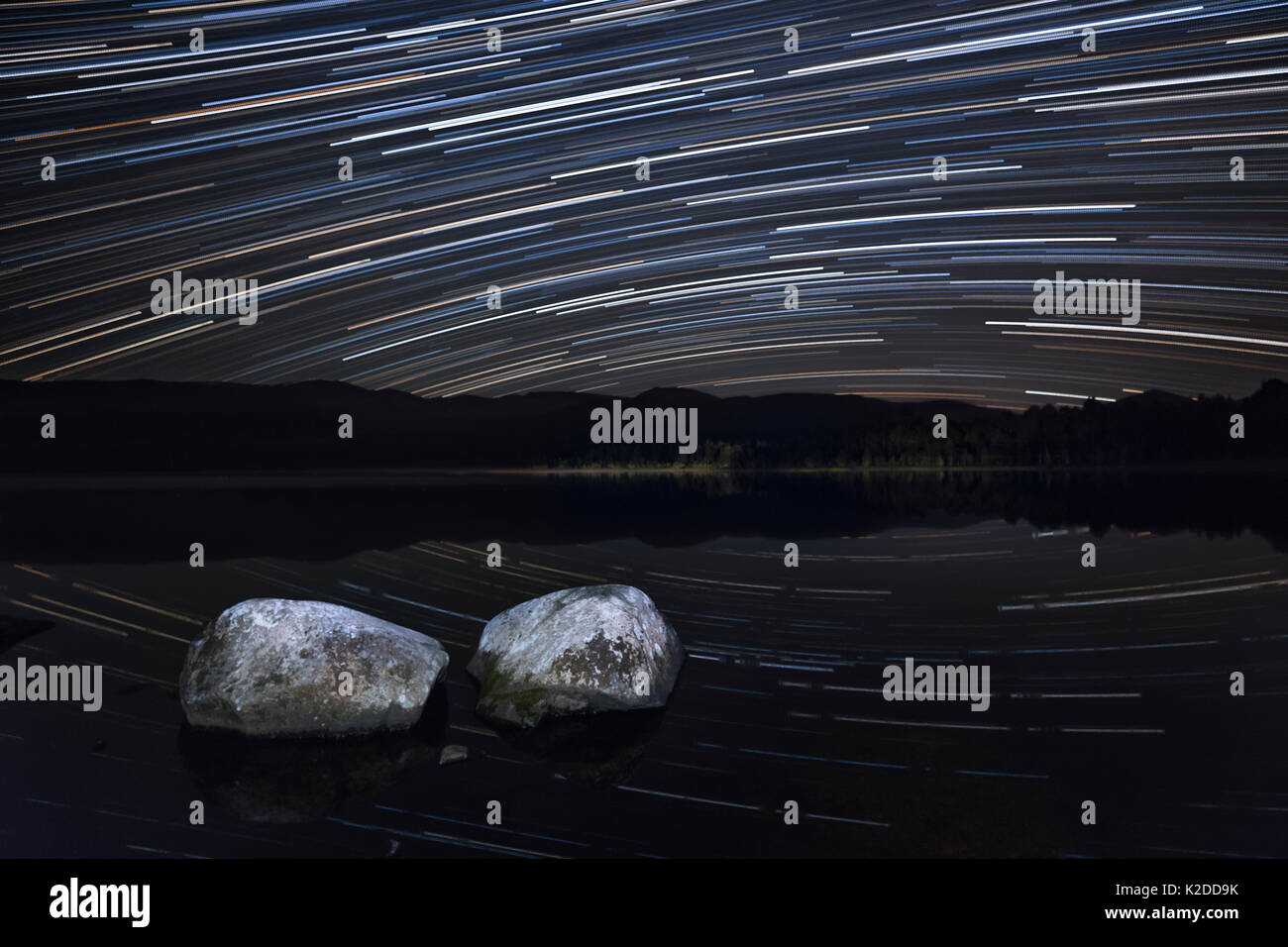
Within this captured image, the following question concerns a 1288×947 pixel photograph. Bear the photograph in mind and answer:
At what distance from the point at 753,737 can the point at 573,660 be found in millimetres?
2195

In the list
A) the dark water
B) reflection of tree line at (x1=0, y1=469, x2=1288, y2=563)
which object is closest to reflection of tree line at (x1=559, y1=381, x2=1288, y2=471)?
reflection of tree line at (x1=0, y1=469, x2=1288, y2=563)

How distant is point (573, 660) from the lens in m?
8.30

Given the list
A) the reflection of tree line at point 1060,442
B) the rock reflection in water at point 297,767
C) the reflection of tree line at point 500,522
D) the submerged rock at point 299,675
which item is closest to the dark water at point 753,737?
the rock reflection in water at point 297,767

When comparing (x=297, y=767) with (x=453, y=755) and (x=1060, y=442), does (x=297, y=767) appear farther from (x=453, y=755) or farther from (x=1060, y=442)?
(x=1060, y=442)

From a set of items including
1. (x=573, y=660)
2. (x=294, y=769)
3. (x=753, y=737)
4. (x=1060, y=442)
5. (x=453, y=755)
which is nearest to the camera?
(x=294, y=769)

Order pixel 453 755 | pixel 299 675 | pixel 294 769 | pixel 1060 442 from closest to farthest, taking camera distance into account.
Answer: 1. pixel 294 769
2. pixel 453 755
3. pixel 299 675
4. pixel 1060 442

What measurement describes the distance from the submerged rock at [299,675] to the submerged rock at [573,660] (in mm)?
935

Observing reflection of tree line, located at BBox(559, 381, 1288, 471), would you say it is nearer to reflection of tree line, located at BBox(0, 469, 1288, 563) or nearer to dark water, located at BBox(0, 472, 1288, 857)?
reflection of tree line, located at BBox(0, 469, 1288, 563)

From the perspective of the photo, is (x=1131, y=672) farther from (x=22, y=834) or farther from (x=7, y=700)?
(x=7, y=700)

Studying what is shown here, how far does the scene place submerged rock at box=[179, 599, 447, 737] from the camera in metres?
7.54

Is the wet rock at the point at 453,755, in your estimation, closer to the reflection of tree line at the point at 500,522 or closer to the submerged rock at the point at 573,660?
the submerged rock at the point at 573,660

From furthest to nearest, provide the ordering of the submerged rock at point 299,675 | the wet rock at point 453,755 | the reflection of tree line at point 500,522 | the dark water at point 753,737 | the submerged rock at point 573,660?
1. the reflection of tree line at point 500,522
2. the submerged rock at point 573,660
3. the submerged rock at point 299,675
4. the wet rock at point 453,755
5. the dark water at point 753,737

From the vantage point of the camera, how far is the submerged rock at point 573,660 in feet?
26.6

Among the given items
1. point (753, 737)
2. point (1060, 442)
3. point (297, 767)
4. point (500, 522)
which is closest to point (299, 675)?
point (297, 767)
